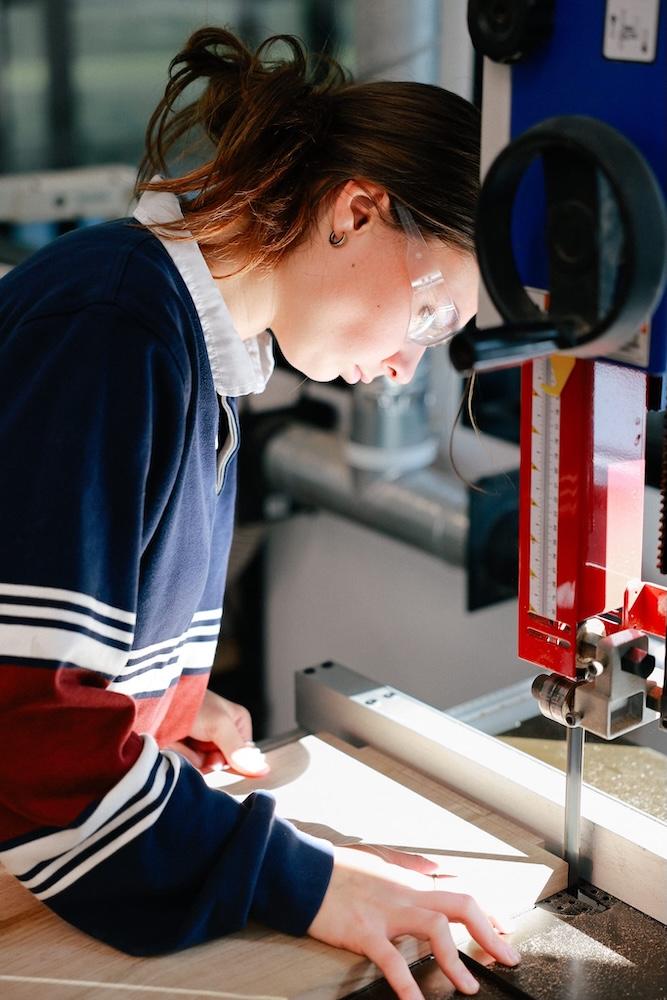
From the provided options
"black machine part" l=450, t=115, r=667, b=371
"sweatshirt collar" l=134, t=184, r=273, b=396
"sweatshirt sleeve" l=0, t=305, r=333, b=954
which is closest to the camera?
"black machine part" l=450, t=115, r=667, b=371

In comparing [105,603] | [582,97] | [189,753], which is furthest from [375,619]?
[582,97]

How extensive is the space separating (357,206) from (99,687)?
1.61 ft

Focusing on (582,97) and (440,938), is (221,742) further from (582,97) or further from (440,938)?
(582,97)

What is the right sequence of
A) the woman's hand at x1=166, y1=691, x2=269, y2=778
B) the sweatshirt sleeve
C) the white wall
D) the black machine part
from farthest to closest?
the white wall
the woman's hand at x1=166, y1=691, x2=269, y2=778
the sweatshirt sleeve
the black machine part

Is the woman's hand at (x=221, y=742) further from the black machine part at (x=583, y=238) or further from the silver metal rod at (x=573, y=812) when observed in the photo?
the black machine part at (x=583, y=238)

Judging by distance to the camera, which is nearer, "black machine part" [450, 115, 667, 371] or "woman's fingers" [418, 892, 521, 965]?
"black machine part" [450, 115, 667, 371]

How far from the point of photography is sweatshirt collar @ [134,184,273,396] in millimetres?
1080

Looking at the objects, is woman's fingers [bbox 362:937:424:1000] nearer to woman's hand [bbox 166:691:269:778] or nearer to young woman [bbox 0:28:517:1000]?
young woman [bbox 0:28:517:1000]

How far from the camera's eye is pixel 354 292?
1.17 m

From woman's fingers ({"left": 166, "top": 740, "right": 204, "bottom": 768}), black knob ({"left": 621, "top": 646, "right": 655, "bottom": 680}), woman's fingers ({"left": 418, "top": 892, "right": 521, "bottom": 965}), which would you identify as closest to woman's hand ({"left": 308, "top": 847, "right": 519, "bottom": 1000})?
woman's fingers ({"left": 418, "top": 892, "right": 521, "bottom": 965})

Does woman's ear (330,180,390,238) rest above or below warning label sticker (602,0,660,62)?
below

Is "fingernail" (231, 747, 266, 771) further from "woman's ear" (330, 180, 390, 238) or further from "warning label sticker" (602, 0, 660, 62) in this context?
"warning label sticker" (602, 0, 660, 62)

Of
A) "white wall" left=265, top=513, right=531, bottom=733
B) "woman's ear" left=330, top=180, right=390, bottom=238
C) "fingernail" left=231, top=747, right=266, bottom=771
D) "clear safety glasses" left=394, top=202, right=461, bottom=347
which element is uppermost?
"woman's ear" left=330, top=180, right=390, bottom=238

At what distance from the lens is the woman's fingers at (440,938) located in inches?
38.5
